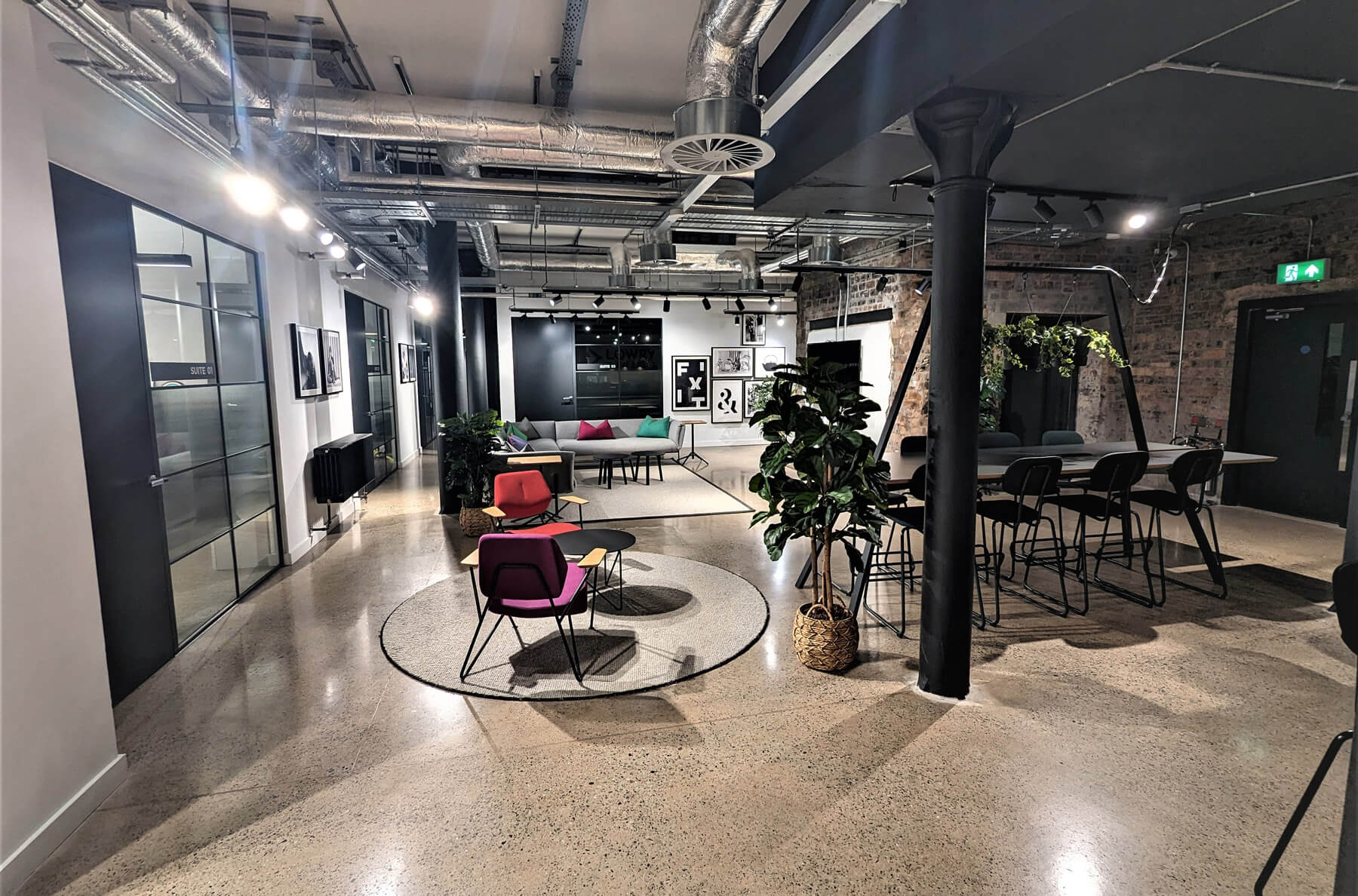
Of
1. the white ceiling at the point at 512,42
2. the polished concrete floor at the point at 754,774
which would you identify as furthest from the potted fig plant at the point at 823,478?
the white ceiling at the point at 512,42

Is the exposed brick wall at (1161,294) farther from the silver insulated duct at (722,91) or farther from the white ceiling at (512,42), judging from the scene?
the silver insulated duct at (722,91)

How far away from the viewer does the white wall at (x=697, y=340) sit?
37.9 ft

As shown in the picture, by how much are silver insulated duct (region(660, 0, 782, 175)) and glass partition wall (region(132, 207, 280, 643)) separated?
10.2 ft

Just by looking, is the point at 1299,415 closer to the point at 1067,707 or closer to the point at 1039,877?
the point at 1067,707

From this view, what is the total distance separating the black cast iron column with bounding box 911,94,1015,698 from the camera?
285 cm

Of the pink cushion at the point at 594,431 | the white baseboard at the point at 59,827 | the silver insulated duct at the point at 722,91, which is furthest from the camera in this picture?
the pink cushion at the point at 594,431

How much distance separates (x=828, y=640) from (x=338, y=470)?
4.90m

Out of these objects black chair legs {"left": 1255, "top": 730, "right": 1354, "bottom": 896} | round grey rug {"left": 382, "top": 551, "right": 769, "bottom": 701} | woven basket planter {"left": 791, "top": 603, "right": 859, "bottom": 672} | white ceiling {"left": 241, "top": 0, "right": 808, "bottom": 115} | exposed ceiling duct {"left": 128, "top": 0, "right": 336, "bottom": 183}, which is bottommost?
round grey rug {"left": 382, "top": 551, "right": 769, "bottom": 701}

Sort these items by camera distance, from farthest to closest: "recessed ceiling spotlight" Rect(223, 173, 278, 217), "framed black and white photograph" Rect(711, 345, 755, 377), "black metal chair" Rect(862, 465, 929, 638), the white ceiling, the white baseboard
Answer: "framed black and white photograph" Rect(711, 345, 755, 377)
"black metal chair" Rect(862, 465, 929, 638)
"recessed ceiling spotlight" Rect(223, 173, 278, 217)
the white ceiling
the white baseboard

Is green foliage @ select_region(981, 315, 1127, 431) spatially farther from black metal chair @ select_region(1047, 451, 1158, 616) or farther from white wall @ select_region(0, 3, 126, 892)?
white wall @ select_region(0, 3, 126, 892)

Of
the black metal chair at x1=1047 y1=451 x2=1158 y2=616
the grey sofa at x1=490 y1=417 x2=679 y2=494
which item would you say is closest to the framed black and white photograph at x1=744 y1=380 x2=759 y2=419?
the grey sofa at x1=490 y1=417 x2=679 y2=494

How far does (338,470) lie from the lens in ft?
19.4

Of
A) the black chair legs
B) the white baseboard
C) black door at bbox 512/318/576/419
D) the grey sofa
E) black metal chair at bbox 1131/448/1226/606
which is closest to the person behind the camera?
the black chair legs

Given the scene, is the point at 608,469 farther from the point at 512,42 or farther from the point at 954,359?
the point at 954,359
